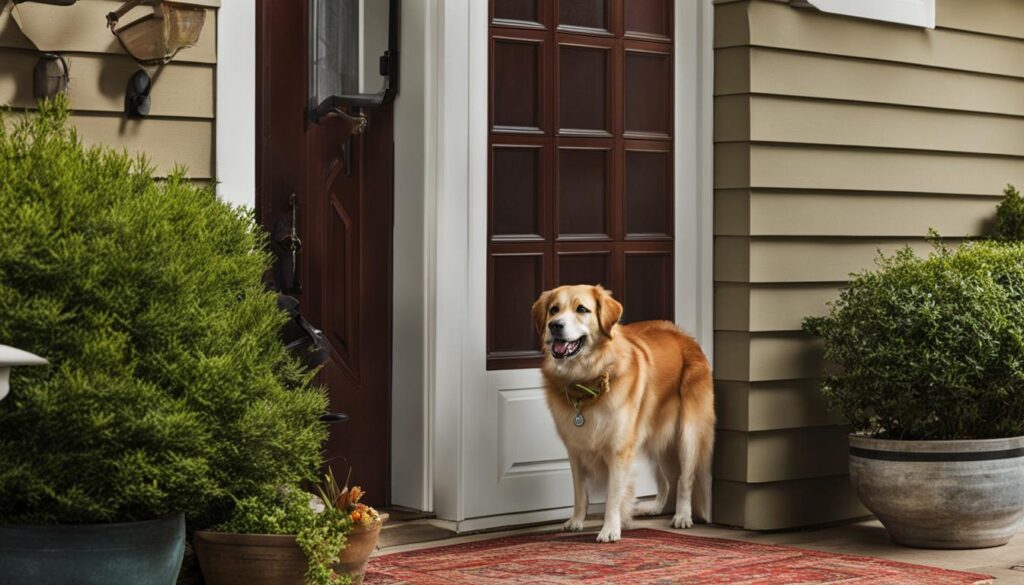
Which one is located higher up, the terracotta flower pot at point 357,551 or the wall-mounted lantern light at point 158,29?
the wall-mounted lantern light at point 158,29

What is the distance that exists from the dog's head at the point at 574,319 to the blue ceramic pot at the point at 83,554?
5.84 ft

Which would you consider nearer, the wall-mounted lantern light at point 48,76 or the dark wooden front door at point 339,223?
the wall-mounted lantern light at point 48,76

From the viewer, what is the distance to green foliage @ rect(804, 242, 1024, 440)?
5.70 metres

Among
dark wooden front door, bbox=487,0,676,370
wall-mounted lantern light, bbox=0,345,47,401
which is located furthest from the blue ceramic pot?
dark wooden front door, bbox=487,0,676,370

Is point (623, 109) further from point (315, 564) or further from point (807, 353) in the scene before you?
point (315, 564)

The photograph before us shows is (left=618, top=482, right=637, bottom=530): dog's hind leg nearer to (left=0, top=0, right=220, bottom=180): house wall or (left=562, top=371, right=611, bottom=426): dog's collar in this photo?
(left=562, top=371, right=611, bottom=426): dog's collar

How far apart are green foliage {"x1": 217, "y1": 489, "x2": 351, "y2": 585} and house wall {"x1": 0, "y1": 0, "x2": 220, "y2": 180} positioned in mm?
1082

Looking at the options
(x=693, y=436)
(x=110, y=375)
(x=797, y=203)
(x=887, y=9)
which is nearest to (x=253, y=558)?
(x=110, y=375)

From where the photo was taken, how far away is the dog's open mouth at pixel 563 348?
5484 millimetres

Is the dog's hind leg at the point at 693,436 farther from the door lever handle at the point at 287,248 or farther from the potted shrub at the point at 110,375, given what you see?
the potted shrub at the point at 110,375

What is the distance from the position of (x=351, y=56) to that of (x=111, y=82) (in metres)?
1.17

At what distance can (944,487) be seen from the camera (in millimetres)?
5684

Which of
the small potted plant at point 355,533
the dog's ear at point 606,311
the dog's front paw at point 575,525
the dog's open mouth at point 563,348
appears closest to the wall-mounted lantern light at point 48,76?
the small potted plant at point 355,533

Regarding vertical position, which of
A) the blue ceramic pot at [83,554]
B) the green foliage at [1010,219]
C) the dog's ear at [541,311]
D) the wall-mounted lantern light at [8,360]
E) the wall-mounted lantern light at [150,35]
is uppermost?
the wall-mounted lantern light at [150,35]
